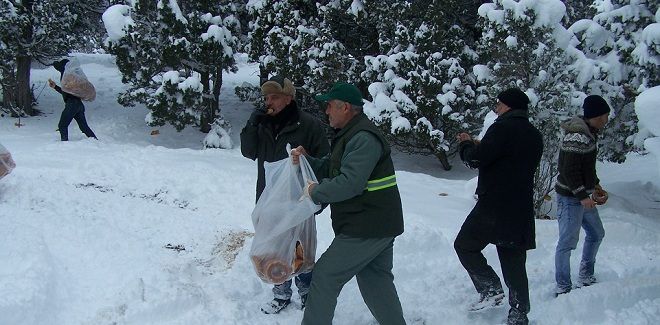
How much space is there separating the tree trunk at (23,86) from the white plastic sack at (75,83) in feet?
10.6

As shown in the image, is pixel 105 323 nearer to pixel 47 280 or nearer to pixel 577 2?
pixel 47 280

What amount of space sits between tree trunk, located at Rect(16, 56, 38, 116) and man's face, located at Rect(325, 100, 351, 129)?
10340mm

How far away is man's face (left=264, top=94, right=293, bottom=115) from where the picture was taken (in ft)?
12.1

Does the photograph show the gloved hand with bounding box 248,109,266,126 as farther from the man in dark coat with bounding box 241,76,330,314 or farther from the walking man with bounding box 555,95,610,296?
the walking man with bounding box 555,95,610,296

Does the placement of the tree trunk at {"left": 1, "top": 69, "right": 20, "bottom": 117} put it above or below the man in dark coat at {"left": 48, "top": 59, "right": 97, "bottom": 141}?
below

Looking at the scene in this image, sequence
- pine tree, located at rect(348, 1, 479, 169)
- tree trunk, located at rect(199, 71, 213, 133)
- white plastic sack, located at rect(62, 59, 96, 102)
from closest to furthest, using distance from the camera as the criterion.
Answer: white plastic sack, located at rect(62, 59, 96, 102)
pine tree, located at rect(348, 1, 479, 169)
tree trunk, located at rect(199, 71, 213, 133)

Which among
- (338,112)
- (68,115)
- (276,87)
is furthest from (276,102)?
(68,115)

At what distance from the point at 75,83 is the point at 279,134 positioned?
627cm

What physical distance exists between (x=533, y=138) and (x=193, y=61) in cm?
809

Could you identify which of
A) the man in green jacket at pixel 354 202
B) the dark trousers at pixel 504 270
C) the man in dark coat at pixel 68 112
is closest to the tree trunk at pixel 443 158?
the man in dark coat at pixel 68 112

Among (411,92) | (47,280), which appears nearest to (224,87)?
(411,92)

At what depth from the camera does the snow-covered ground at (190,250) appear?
3770 mm

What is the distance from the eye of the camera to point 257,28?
1078 centimetres

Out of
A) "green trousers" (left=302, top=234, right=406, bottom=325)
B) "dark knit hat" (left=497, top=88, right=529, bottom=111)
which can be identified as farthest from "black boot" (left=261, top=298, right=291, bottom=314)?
"dark knit hat" (left=497, top=88, right=529, bottom=111)
